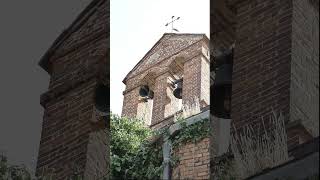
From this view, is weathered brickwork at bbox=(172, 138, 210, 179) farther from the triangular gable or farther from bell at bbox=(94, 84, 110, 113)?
bell at bbox=(94, 84, 110, 113)

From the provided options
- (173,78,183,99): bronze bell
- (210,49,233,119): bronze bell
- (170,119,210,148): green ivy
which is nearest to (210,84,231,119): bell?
(210,49,233,119): bronze bell

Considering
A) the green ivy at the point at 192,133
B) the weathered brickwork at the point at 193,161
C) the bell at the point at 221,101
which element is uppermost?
the bell at the point at 221,101

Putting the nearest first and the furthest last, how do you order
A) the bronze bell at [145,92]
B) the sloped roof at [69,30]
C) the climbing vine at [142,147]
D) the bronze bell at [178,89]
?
1. the climbing vine at [142,147]
2. the bronze bell at [178,89]
3. the bronze bell at [145,92]
4. the sloped roof at [69,30]

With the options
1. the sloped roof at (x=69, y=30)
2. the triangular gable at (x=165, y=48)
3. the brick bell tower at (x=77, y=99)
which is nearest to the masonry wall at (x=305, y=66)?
the triangular gable at (x=165, y=48)

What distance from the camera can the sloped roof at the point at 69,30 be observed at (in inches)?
276

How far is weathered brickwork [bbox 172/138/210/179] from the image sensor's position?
492cm

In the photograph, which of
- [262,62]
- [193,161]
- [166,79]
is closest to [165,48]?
[166,79]

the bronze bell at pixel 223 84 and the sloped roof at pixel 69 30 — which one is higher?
the sloped roof at pixel 69 30

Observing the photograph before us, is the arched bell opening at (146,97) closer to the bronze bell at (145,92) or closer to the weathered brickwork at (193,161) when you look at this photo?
the bronze bell at (145,92)

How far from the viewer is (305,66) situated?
4.78 m

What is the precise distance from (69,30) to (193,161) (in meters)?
2.46

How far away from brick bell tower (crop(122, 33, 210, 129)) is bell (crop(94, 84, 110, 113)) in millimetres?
371

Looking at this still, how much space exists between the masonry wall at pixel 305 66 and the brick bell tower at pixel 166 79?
1.88 feet

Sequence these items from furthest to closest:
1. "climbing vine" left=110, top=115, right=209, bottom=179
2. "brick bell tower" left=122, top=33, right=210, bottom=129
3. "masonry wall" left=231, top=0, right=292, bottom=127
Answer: "brick bell tower" left=122, top=33, right=210, bottom=129, "masonry wall" left=231, top=0, right=292, bottom=127, "climbing vine" left=110, top=115, right=209, bottom=179
